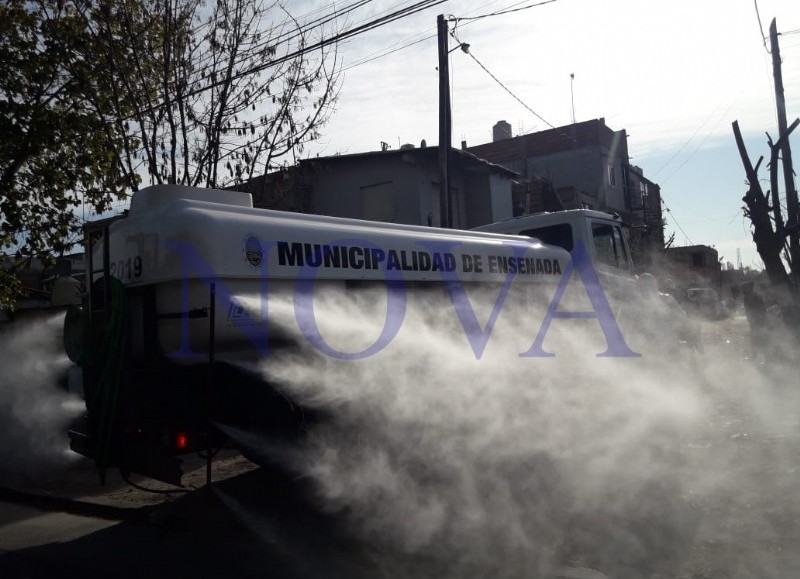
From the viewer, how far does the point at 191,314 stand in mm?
5297

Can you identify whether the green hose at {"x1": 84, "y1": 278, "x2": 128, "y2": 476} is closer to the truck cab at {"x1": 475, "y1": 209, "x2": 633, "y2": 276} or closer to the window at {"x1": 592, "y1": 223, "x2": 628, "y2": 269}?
the truck cab at {"x1": 475, "y1": 209, "x2": 633, "y2": 276}

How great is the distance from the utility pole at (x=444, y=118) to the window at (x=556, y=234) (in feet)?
11.8

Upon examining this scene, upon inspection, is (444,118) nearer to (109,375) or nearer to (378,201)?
(378,201)

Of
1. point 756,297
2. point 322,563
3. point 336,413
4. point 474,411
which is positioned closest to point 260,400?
point 336,413

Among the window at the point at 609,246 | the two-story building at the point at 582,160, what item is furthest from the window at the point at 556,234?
the two-story building at the point at 582,160

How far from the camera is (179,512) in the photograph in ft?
21.0

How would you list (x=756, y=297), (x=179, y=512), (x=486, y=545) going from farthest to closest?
(x=756, y=297)
(x=179, y=512)
(x=486, y=545)

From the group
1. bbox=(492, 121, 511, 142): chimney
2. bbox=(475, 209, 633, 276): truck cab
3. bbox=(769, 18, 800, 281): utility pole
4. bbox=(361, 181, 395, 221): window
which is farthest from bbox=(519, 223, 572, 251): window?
bbox=(492, 121, 511, 142): chimney

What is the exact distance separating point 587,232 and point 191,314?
6.25 m

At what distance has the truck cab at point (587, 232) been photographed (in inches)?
385

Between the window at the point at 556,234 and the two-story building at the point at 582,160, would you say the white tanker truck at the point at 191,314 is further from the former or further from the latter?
the two-story building at the point at 582,160

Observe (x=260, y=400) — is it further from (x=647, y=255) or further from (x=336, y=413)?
(x=647, y=255)

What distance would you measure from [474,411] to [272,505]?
2.17m

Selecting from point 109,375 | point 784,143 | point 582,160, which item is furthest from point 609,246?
point 582,160
